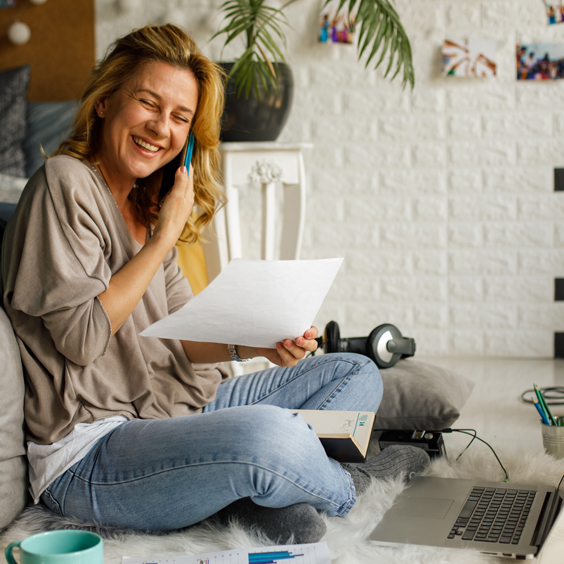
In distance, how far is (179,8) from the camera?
281 cm

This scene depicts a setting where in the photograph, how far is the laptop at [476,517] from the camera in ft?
3.00

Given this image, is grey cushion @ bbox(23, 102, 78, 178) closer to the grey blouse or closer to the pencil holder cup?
the grey blouse

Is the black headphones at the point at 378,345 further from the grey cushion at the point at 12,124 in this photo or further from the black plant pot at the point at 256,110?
the grey cushion at the point at 12,124

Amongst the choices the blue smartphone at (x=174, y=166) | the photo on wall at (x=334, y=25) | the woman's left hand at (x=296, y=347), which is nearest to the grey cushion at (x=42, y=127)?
the photo on wall at (x=334, y=25)

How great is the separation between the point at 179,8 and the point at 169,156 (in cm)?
189

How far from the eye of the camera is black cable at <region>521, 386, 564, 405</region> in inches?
74.4

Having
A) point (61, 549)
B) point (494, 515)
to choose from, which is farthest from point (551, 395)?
point (61, 549)

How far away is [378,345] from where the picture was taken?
1.69m

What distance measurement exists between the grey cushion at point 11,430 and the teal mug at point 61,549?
33cm

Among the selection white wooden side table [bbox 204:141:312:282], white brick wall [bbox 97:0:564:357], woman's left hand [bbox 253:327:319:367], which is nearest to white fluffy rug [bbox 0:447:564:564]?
woman's left hand [bbox 253:327:319:367]

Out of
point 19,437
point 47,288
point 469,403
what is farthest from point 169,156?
point 469,403

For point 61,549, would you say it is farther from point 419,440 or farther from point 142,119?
point 419,440

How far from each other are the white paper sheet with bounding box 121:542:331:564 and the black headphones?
32.6 inches

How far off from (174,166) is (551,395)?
140 cm
